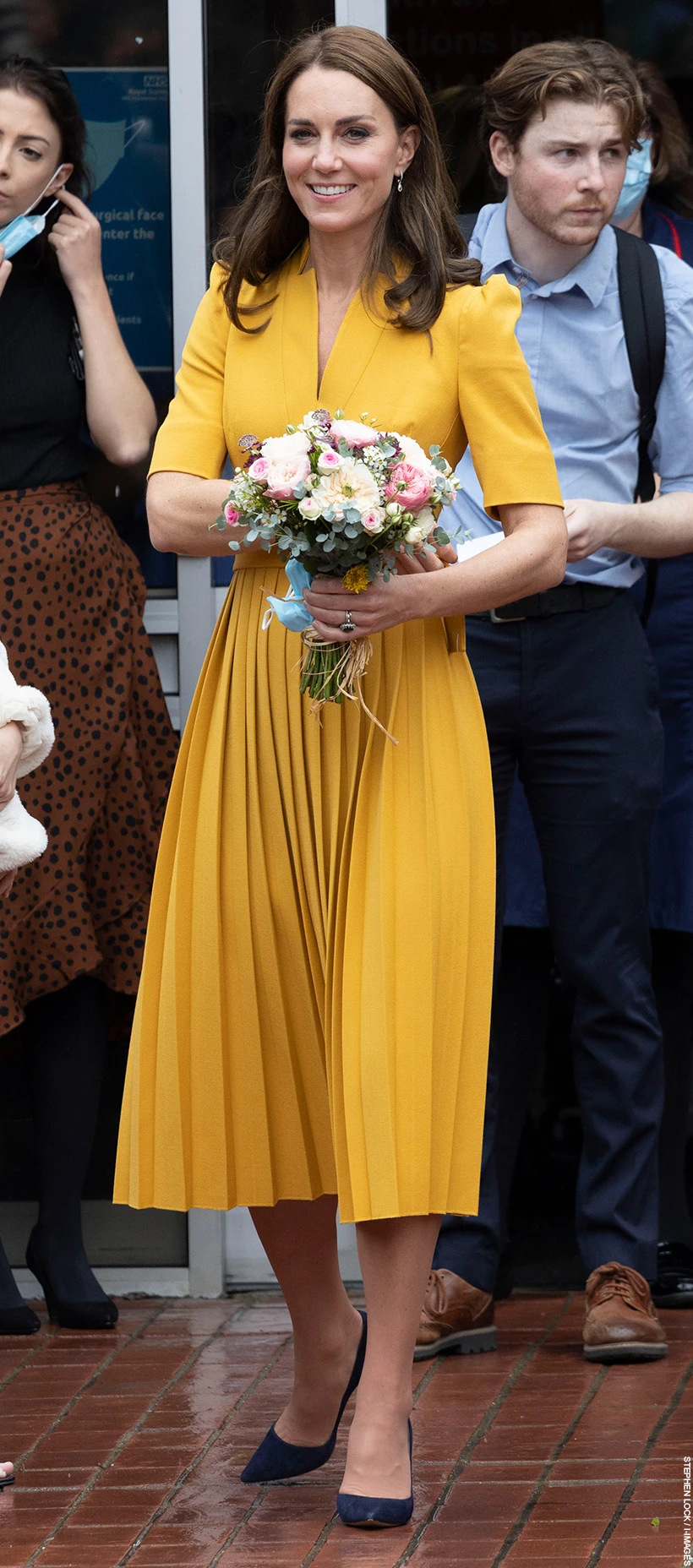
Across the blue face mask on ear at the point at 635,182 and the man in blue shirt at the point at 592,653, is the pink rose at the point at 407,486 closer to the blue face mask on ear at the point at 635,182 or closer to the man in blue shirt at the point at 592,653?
the man in blue shirt at the point at 592,653

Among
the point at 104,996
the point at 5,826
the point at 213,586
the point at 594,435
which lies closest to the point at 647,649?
the point at 594,435

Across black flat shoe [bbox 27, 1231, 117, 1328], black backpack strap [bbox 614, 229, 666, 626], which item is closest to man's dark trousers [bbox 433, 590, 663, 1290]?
black backpack strap [bbox 614, 229, 666, 626]

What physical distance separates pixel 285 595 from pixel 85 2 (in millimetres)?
2285

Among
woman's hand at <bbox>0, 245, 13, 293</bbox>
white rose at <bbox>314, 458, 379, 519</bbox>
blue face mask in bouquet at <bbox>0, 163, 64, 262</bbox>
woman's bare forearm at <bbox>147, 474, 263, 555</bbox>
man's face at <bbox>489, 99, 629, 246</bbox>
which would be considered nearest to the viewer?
white rose at <bbox>314, 458, 379, 519</bbox>

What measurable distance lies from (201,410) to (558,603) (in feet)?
3.66

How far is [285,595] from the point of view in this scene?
3336mm

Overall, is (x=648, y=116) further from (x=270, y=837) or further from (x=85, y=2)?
(x=270, y=837)

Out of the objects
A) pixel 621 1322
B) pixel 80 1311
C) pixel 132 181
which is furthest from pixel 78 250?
pixel 621 1322

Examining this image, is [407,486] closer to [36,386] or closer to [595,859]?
[595,859]

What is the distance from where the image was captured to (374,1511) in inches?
129

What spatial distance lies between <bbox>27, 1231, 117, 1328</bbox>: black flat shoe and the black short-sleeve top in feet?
5.85

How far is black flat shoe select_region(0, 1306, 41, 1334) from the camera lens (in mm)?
4652

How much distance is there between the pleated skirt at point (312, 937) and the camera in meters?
3.28

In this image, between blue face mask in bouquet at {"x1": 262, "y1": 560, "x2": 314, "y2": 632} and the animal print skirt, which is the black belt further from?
blue face mask in bouquet at {"x1": 262, "y1": 560, "x2": 314, "y2": 632}
